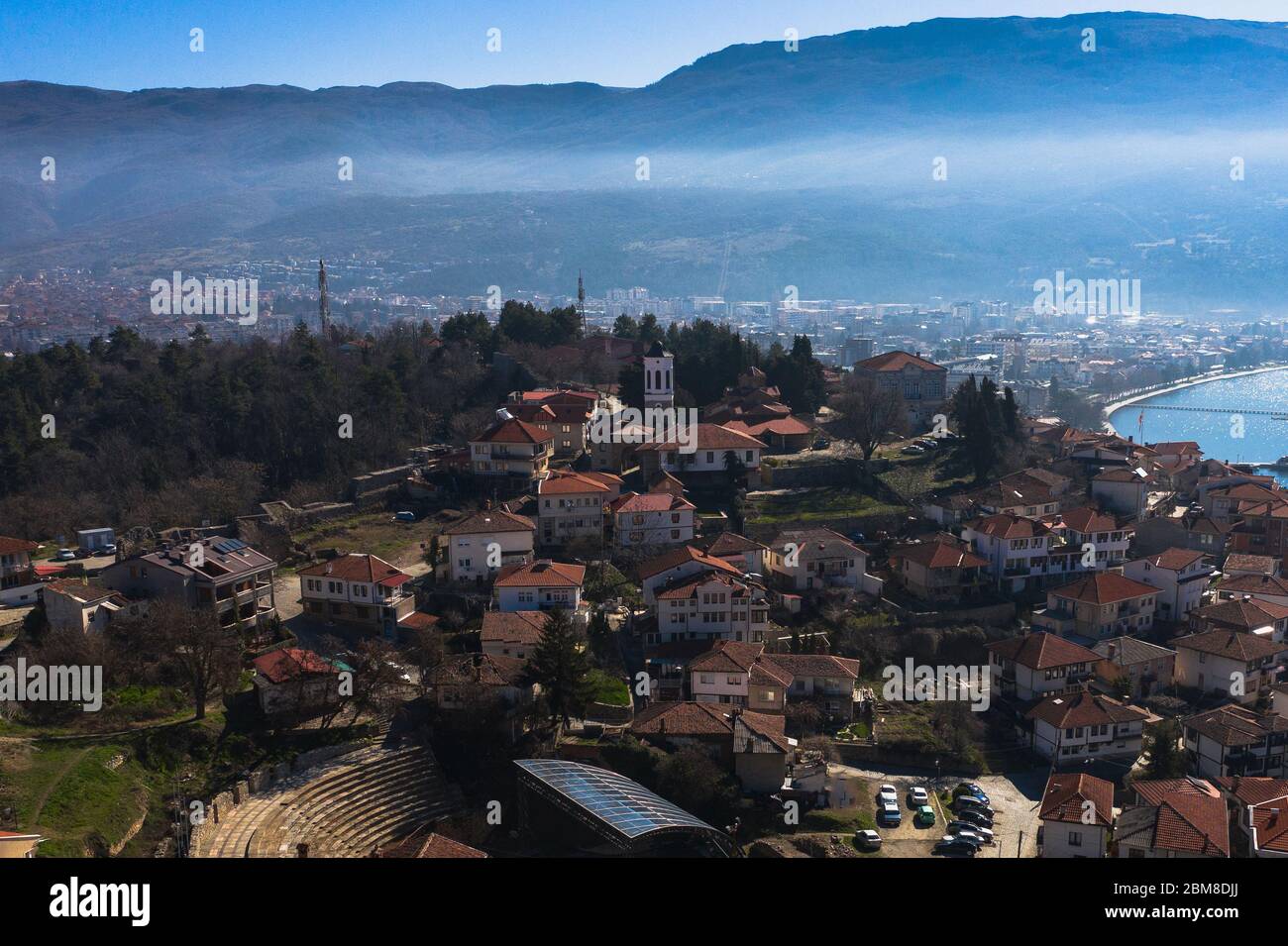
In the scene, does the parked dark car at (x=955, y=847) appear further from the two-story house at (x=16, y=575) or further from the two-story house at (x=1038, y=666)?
the two-story house at (x=16, y=575)

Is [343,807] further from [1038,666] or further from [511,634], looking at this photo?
[1038,666]

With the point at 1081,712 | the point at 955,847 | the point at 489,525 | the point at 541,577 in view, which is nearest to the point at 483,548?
the point at 489,525

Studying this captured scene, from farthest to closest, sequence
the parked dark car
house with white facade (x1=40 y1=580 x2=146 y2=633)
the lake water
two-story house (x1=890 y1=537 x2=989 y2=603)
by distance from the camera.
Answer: the lake water, two-story house (x1=890 y1=537 x2=989 y2=603), house with white facade (x1=40 y1=580 x2=146 y2=633), the parked dark car

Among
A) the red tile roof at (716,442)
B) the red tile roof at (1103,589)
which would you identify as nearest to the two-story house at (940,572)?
the red tile roof at (1103,589)

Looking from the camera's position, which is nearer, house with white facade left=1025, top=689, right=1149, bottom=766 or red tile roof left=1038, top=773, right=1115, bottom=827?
red tile roof left=1038, top=773, right=1115, bottom=827

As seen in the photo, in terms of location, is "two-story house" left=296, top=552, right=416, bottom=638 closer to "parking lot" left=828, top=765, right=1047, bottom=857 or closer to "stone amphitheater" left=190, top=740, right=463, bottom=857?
"stone amphitheater" left=190, top=740, right=463, bottom=857

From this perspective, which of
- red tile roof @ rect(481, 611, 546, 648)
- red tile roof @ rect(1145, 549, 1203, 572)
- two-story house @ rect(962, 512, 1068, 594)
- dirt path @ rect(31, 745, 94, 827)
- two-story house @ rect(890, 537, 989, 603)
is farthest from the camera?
two-story house @ rect(962, 512, 1068, 594)

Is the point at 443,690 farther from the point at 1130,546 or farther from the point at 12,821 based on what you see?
the point at 1130,546

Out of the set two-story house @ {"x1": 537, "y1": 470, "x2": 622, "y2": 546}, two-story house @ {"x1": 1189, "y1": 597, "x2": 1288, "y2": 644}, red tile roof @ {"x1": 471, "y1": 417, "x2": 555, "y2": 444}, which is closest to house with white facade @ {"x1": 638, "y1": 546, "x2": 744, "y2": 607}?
two-story house @ {"x1": 537, "y1": 470, "x2": 622, "y2": 546}
